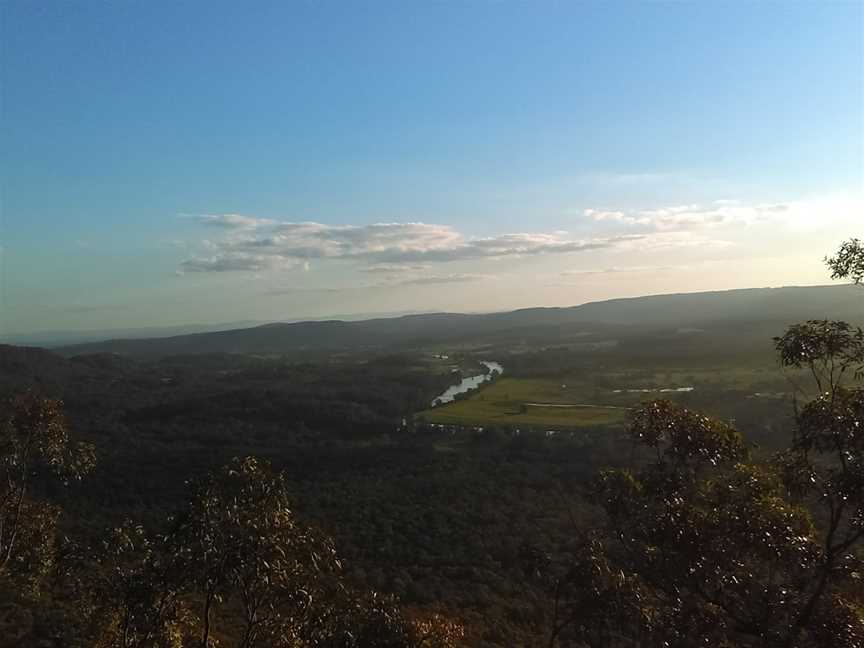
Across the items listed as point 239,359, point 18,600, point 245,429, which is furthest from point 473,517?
point 239,359

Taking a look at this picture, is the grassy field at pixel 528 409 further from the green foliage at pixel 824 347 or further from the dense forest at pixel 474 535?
the green foliage at pixel 824 347

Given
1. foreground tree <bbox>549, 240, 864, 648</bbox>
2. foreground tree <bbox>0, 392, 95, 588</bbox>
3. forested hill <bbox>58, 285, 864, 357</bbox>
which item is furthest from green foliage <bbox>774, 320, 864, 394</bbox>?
forested hill <bbox>58, 285, 864, 357</bbox>

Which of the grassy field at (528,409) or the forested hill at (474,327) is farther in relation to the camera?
the forested hill at (474,327)

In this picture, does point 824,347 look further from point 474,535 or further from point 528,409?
point 528,409

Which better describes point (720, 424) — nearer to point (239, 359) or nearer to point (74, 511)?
point (74, 511)

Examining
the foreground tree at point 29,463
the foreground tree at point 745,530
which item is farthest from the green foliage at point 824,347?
the foreground tree at point 29,463

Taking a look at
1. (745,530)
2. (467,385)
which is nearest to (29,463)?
(745,530)

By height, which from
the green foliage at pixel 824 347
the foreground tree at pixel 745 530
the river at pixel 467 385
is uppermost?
the green foliage at pixel 824 347
